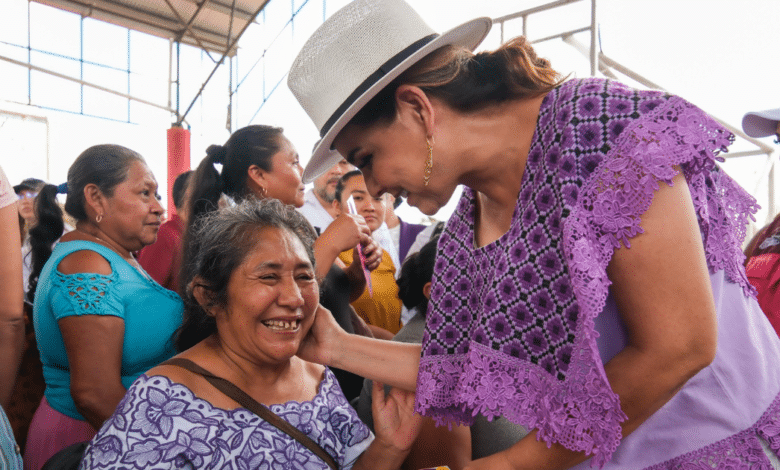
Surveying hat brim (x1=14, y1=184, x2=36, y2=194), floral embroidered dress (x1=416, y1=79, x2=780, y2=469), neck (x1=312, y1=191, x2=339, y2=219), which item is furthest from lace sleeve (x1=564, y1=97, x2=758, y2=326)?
hat brim (x1=14, y1=184, x2=36, y2=194)

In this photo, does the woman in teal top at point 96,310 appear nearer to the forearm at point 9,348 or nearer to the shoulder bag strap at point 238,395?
the forearm at point 9,348

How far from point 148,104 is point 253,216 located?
13.7 meters

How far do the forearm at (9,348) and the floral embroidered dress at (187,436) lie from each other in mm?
652

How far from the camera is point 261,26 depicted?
1258 centimetres

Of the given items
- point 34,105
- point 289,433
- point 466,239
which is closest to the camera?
point 466,239

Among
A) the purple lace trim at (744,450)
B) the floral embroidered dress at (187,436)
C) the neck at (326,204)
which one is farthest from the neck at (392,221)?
the purple lace trim at (744,450)

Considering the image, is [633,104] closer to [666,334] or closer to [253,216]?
[666,334]

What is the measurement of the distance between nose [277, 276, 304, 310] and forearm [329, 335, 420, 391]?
0.72 ft

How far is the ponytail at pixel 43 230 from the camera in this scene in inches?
109

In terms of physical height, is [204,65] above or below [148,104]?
above

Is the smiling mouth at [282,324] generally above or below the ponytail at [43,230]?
below

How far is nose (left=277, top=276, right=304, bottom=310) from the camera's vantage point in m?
1.67

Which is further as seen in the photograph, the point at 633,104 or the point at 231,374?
the point at 231,374

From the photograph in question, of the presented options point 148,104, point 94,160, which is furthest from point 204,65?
point 94,160
